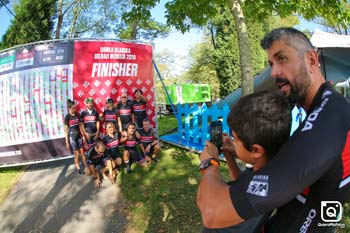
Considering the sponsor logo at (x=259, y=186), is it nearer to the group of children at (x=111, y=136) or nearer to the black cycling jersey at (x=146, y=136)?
the group of children at (x=111, y=136)

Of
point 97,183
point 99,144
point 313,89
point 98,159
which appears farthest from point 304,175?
point 98,159

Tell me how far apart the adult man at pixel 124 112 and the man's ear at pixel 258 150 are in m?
6.39

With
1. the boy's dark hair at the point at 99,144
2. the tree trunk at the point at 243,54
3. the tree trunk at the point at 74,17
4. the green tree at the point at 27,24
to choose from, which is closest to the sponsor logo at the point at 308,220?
the tree trunk at the point at 243,54

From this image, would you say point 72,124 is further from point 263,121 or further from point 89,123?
point 263,121

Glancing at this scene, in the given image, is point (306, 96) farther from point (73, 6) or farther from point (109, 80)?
point (73, 6)

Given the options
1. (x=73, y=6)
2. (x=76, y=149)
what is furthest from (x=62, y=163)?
(x=73, y=6)

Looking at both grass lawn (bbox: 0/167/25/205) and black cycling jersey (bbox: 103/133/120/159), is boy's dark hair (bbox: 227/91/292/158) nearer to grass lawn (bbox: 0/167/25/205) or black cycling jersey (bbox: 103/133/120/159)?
black cycling jersey (bbox: 103/133/120/159)

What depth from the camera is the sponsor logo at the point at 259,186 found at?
1.09 m

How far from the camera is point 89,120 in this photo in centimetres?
718

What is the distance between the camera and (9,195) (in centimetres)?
621

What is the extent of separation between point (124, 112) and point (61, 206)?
2866 mm

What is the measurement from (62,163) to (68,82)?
2.41m

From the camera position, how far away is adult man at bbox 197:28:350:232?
3.49 feet

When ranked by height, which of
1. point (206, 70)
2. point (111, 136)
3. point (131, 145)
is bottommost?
point (131, 145)
